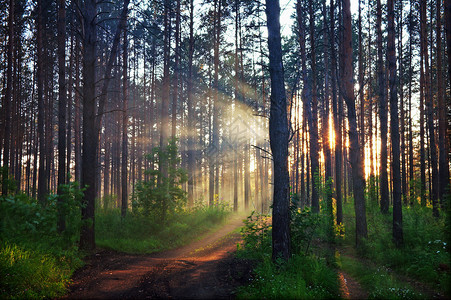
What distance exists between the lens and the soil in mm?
5297

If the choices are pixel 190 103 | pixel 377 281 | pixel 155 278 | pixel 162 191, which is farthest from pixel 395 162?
pixel 190 103

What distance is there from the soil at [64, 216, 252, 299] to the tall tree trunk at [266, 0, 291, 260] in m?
1.15

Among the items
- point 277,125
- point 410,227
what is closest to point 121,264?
point 277,125

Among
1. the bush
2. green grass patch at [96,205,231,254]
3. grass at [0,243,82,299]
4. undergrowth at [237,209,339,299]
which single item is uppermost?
the bush

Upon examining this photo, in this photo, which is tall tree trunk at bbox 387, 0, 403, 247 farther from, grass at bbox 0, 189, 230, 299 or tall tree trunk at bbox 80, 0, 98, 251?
tall tree trunk at bbox 80, 0, 98, 251

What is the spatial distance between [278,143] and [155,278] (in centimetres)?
475

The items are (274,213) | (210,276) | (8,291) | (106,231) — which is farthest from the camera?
(106,231)

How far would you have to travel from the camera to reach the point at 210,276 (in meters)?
6.35

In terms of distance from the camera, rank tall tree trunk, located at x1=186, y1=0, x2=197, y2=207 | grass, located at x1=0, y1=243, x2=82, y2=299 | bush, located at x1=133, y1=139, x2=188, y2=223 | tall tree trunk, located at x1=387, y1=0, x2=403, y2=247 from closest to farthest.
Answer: grass, located at x1=0, y1=243, x2=82, y2=299 < tall tree trunk, located at x1=387, y1=0, x2=403, y2=247 < bush, located at x1=133, y1=139, x2=188, y2=223 < tall tree trunk, located at x1=186, y1=0, x2=197, y2=207

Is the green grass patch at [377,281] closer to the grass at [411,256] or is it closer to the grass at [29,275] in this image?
the grass at [411,256]

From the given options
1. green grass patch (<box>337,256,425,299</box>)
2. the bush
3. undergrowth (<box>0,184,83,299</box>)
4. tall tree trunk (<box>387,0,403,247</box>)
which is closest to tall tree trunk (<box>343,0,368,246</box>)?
tall tree trunk (<box>387,0,403,247</box>)

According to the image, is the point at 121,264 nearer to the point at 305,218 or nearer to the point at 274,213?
the point at 274,213

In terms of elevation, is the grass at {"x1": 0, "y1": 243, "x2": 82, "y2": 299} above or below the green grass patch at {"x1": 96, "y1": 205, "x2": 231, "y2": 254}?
above

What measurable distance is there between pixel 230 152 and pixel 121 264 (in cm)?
2620
